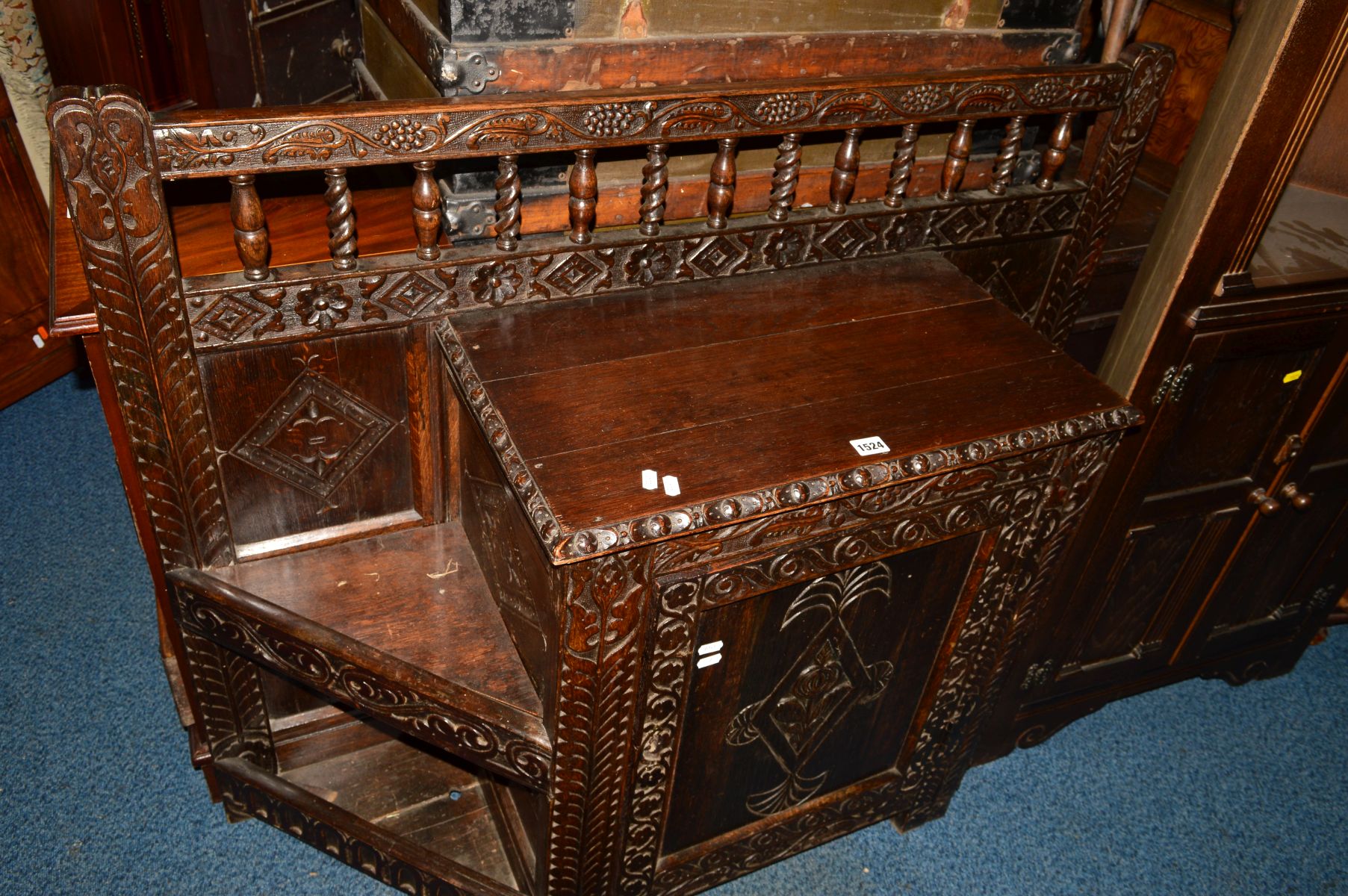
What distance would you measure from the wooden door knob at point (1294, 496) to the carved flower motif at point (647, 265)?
1430 mm

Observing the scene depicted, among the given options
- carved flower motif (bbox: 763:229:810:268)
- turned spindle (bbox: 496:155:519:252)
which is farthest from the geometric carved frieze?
carved flower motif (bbox: 763:229:810:268)

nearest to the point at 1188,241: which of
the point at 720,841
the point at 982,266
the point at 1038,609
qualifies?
the point at 982,266

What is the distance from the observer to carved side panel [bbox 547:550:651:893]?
136 cm

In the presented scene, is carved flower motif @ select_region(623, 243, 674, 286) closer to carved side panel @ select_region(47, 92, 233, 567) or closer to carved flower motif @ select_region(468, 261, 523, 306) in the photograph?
carved flower motif @ select_region(468, 261, 523, 306)

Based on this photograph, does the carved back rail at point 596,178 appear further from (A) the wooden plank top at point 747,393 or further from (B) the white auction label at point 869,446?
(B) the white auction label at point 869,446

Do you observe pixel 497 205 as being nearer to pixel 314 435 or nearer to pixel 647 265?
pixel 647 265

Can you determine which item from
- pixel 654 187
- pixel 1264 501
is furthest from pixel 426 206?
pixel 1264 501

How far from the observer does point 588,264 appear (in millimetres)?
1641

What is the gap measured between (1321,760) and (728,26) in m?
2.28

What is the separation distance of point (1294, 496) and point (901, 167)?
1164 mm

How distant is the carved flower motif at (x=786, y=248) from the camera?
1.76m

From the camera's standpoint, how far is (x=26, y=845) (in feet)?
6.69

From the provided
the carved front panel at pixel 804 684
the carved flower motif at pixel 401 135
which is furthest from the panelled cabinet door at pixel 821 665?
the carved flower motif at pixel 401 135

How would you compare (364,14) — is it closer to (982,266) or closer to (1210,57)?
(982,266)
